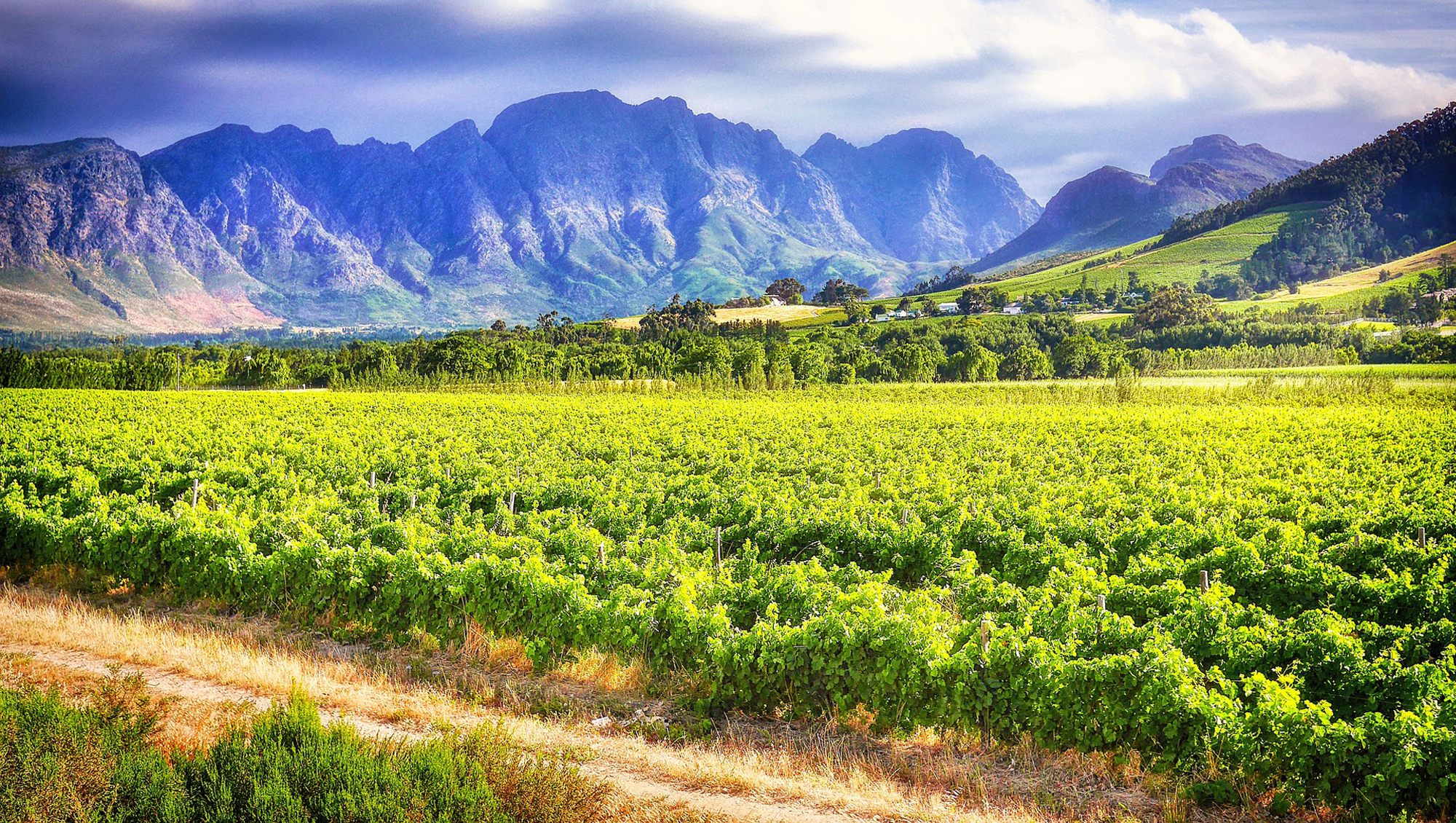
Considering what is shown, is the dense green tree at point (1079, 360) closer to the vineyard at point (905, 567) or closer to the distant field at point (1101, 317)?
the distant field at point (1101, 317)

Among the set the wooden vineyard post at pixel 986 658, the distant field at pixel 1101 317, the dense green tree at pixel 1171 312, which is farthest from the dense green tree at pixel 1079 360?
the wooden vineyard post at pixel 986 658

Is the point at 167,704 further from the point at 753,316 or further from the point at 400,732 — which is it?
the point at 753,316

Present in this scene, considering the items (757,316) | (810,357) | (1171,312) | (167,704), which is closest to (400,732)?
(167,704)

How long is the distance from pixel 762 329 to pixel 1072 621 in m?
157

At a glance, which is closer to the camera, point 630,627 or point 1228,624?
point 1228,624

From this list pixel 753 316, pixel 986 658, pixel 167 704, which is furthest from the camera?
pixel 753 316

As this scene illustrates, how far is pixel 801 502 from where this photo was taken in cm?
1948

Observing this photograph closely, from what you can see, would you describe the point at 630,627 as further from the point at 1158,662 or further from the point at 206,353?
the point at 206,353

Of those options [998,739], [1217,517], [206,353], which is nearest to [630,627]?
[998,739]

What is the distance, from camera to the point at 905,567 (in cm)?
1578

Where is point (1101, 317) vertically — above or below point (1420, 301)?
below

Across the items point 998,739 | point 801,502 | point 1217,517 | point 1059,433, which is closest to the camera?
point 998,739

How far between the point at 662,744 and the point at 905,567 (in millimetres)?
7405

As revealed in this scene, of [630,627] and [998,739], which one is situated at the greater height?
[630,627]
